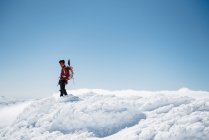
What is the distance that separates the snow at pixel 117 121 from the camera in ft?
32.0

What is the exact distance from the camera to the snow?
974cm

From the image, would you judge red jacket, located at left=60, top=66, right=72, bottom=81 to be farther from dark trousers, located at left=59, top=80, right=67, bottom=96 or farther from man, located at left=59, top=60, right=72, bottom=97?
dark trousers, located at left=59, top=80, right=67, bottom=96

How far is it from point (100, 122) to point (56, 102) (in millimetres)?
4385

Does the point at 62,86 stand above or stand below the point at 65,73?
below

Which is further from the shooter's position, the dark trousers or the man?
the dark trousers

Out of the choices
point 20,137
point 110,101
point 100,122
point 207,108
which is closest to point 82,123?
point 100,122

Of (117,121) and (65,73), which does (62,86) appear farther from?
(117,121)

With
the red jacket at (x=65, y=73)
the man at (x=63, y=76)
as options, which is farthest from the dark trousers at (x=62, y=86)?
the red jacket at (x=65, y=73)

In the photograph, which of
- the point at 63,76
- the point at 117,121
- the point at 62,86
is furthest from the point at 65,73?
the point at 117,121

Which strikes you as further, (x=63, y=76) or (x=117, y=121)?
(x=63, y=76)

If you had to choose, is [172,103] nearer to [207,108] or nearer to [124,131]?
[207,108]

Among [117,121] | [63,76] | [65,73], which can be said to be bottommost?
[117,121]

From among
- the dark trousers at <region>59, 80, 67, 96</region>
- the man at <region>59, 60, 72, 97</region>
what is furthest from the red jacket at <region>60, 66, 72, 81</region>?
the dark trousers at <region>59, 80, 67, 96</region>

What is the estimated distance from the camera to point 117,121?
11727mm
